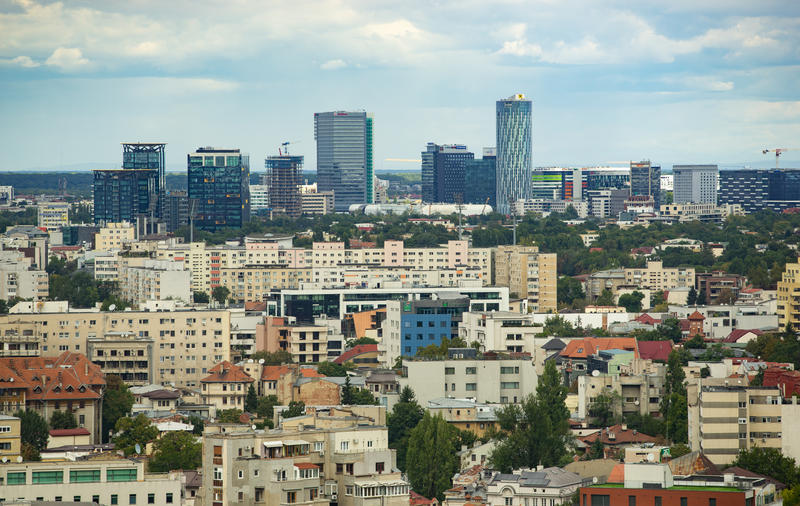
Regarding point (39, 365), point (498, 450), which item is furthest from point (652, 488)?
point (39, 365)

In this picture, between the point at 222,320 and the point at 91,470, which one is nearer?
the point at 91,470

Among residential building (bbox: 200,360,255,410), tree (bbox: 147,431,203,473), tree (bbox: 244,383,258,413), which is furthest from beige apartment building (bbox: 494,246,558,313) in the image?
tree (bbox: 147,431,203,473)

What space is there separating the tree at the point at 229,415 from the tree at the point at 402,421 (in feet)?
16.1

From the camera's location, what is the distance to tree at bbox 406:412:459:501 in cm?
5288

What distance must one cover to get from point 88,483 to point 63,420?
65.5 feet

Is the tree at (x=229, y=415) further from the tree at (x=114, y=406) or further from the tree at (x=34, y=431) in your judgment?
the tree at (x=34, y=431)

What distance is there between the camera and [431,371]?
6844cm

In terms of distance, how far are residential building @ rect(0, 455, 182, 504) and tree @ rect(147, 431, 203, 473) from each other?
8.60m

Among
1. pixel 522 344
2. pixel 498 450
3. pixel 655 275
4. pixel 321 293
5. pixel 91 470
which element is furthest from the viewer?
pixel 655 275

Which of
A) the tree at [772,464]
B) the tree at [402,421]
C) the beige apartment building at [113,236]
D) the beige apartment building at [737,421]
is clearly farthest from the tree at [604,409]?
the beige apartment building at [113,236]

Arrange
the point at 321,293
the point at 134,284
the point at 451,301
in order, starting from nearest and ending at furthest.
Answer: the point at 451,301 < the point at 321,293 < the point at 134,284

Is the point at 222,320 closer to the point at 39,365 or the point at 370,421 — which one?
the point at 39,365

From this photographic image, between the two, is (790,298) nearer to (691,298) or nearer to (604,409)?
(691,298)

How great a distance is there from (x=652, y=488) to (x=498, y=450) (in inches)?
408
